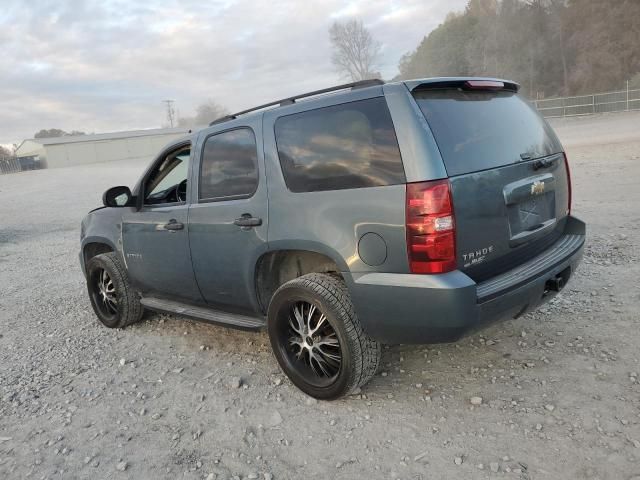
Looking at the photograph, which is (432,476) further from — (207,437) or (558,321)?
(558,321)

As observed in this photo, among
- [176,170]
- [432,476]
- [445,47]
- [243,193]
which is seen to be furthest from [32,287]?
[445,47]

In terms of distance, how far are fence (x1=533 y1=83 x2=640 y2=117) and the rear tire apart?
36242 millimetres

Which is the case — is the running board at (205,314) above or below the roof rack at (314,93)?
below

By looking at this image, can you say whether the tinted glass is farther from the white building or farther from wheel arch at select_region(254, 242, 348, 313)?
the white building

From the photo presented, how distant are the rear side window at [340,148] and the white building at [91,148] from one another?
2428 inches

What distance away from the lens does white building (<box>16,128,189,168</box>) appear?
63.1m

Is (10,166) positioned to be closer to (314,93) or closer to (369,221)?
(314,93)

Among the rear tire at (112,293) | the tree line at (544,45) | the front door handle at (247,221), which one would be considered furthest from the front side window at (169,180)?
the tree line at (544,45)

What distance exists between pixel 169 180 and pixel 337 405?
2.65 metres

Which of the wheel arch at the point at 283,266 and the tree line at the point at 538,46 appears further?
the tree line at the point at 538,46

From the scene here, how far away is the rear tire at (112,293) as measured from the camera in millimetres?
4742

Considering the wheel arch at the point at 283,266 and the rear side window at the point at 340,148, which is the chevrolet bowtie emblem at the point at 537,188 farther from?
the wheel arch at the point at 283,266

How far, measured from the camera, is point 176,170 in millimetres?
4543

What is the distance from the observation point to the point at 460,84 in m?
3.00
